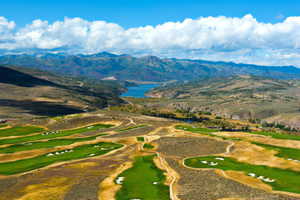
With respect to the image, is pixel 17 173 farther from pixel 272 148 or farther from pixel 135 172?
pixel 272 148

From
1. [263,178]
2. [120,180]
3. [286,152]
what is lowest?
[120,180]

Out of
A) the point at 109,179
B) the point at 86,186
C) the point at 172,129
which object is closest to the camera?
the point at 86,186

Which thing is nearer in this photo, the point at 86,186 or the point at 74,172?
the point at 86,186

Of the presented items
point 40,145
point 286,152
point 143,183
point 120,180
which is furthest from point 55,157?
point 286,152

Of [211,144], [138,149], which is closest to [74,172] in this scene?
[138,149]

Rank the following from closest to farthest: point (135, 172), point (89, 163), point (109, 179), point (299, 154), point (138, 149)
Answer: point (109, 179)
point (135, 172)
point (89, 163)
point (299, 154)
point (138, 149)

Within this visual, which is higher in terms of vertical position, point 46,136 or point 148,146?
point 46,136

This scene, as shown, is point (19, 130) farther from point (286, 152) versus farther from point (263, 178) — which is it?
point (263, 178)
